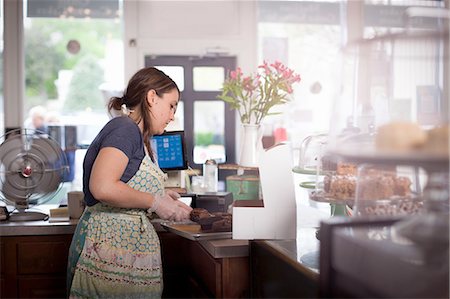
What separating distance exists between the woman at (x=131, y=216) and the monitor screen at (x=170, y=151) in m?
0.82

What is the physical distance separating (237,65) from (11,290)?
3.10 meters

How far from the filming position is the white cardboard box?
2191 millimetres

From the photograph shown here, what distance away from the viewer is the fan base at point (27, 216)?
2926 millimetres

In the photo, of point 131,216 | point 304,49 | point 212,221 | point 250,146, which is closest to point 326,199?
point 212,221

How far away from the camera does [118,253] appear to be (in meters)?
2.21

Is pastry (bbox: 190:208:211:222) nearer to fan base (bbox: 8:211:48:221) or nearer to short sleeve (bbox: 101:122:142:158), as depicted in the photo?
short sleeve (bbox: 101:122:142:158)

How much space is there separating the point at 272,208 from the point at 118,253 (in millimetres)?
598

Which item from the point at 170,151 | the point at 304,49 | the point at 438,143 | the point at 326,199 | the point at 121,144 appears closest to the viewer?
the point at 438,143

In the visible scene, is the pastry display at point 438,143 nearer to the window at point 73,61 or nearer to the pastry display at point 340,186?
the pastry display at point 340,186

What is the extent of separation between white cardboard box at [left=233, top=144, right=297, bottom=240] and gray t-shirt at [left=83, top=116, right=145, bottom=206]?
41 centimetres

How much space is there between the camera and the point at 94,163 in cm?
207

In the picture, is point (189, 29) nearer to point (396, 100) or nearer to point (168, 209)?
point (168, 209)

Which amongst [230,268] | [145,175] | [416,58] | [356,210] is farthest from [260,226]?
[416,58]

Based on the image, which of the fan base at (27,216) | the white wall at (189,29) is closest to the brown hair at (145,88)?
the fan base at (27,216)
